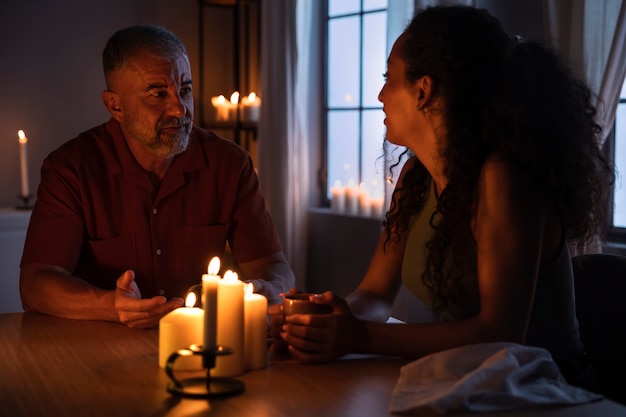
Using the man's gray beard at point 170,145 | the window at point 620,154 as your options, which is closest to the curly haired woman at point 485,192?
the man's gray beard at point 170,145

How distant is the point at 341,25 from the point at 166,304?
291 cm

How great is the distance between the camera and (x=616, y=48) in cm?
257

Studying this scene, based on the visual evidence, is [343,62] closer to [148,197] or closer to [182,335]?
[148,197]

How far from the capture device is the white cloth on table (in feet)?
3.71

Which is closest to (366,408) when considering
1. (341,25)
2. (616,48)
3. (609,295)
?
(609,295)

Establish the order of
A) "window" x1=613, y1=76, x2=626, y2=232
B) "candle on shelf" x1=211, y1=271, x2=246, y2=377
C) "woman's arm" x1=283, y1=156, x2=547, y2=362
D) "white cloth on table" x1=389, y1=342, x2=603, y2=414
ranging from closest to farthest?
"white cloth on table" x1=389, y1=342, x2=603, y2=414, "candle on shelf" x1=211, y1=271, x2=246, y2=377, "woman's arm" x1=283, y1=156, x2=547, y2=362, "window" x1=613, y1=76, x2=626, y2=232

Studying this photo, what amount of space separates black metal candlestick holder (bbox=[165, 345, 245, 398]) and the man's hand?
0.41 m

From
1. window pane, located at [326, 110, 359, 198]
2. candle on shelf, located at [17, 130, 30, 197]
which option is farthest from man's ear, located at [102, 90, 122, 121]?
window pane, located at [326, 110, 359, 198]

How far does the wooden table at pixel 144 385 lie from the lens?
1.15 metres

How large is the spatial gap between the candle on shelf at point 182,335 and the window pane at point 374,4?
2913mm

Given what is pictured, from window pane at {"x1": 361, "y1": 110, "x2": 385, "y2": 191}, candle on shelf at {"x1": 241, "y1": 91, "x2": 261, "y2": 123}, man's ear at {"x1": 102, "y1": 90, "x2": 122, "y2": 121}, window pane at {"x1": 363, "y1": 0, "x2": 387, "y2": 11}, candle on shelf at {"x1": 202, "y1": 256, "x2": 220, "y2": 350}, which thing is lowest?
candle on shelf at {"x1": 202, "y1": 256, "x2": 220, "y2": 350}

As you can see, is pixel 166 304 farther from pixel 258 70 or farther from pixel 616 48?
pixel 258 70

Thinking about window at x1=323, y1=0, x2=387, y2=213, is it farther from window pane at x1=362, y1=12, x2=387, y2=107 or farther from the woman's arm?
→ the woman's arm

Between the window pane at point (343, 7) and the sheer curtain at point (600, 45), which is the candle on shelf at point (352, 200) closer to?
the window pane at point (343, 7)
